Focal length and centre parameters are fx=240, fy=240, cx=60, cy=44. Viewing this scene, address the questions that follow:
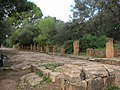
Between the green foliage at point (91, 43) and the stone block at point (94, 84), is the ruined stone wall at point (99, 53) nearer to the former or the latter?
the green foliage at point (91, 43)

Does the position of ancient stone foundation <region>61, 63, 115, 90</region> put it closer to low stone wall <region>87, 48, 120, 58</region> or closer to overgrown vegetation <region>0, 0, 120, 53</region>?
overgrown vegetation <region>0, 0, 120, 53</region>

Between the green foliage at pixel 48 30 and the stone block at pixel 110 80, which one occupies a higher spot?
the green foliage at pixel 48 30

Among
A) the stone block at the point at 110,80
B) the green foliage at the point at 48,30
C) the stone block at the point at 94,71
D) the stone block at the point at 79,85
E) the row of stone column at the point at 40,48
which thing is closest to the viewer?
the stone block at the point at 79,85

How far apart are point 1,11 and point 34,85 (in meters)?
10.9

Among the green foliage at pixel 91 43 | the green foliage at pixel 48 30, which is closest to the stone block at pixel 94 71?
the green foliage at pixel 91 43

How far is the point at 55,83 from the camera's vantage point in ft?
32.6

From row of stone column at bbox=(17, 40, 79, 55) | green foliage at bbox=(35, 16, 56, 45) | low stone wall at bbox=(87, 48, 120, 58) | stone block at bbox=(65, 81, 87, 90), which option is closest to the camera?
stone block at bbox=(65, 81, 87, 90)

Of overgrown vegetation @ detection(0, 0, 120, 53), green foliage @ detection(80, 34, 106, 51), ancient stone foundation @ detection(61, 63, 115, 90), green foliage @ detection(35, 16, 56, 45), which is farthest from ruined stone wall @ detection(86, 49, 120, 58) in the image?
green foliage @ detection(35, 16, 56, 45)

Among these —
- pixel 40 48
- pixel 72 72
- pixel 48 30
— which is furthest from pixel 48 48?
pixel 72 72

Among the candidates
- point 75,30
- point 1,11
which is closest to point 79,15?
point 75,30

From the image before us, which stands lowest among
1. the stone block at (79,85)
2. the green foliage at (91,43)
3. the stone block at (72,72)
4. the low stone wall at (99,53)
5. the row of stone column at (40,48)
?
the stone block at (79,85)

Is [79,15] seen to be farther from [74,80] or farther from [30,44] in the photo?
[74,80]

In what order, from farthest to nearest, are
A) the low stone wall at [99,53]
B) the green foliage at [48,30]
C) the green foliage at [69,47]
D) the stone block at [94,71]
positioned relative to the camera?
1. the green foliage at [48,30]
2. the green foliage at [69,47]
3. the low stone wall at [99,53]
4. the stone block at [94,71]

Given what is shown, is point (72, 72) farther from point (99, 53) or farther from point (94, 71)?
point (99, 53)
